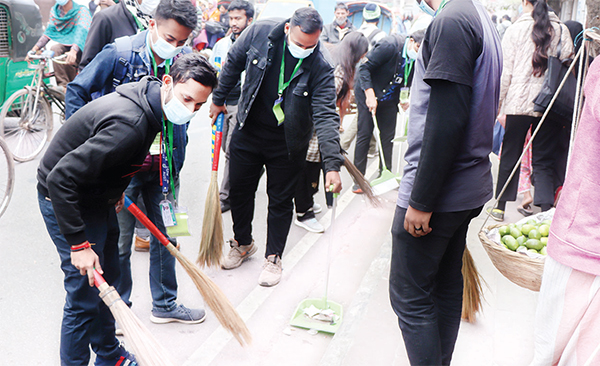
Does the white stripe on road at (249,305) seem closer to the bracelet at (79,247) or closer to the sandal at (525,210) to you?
the bracelet at (79,247)

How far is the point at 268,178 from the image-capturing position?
3.86 meters

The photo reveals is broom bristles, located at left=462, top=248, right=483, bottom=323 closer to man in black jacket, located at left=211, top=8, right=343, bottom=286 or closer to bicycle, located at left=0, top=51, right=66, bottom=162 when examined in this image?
man in black jacket, located at left=211, top=8, right=343, bottom=286

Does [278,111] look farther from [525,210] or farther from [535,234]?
[525,210]

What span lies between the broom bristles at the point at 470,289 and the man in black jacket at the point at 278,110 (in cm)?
86

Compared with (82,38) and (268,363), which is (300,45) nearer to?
(268,363)

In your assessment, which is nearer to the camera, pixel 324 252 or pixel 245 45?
pixel 245 45

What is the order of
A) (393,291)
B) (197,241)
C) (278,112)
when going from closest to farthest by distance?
(393,291) → (278,112) → (197,241)

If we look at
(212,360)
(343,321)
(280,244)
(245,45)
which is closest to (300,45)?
(245,45)

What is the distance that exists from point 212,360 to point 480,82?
202 cm

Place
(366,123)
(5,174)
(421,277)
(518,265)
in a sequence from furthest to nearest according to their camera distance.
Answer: (366,123), (5,174), (518,265), (421,277)

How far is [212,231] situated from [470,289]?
1766mm

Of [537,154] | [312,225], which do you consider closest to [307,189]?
[312,225]

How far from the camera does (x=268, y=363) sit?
2.97m

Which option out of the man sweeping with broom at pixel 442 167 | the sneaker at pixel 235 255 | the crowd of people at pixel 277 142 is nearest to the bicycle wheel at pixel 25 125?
the crowd of people at pixel 277 142
